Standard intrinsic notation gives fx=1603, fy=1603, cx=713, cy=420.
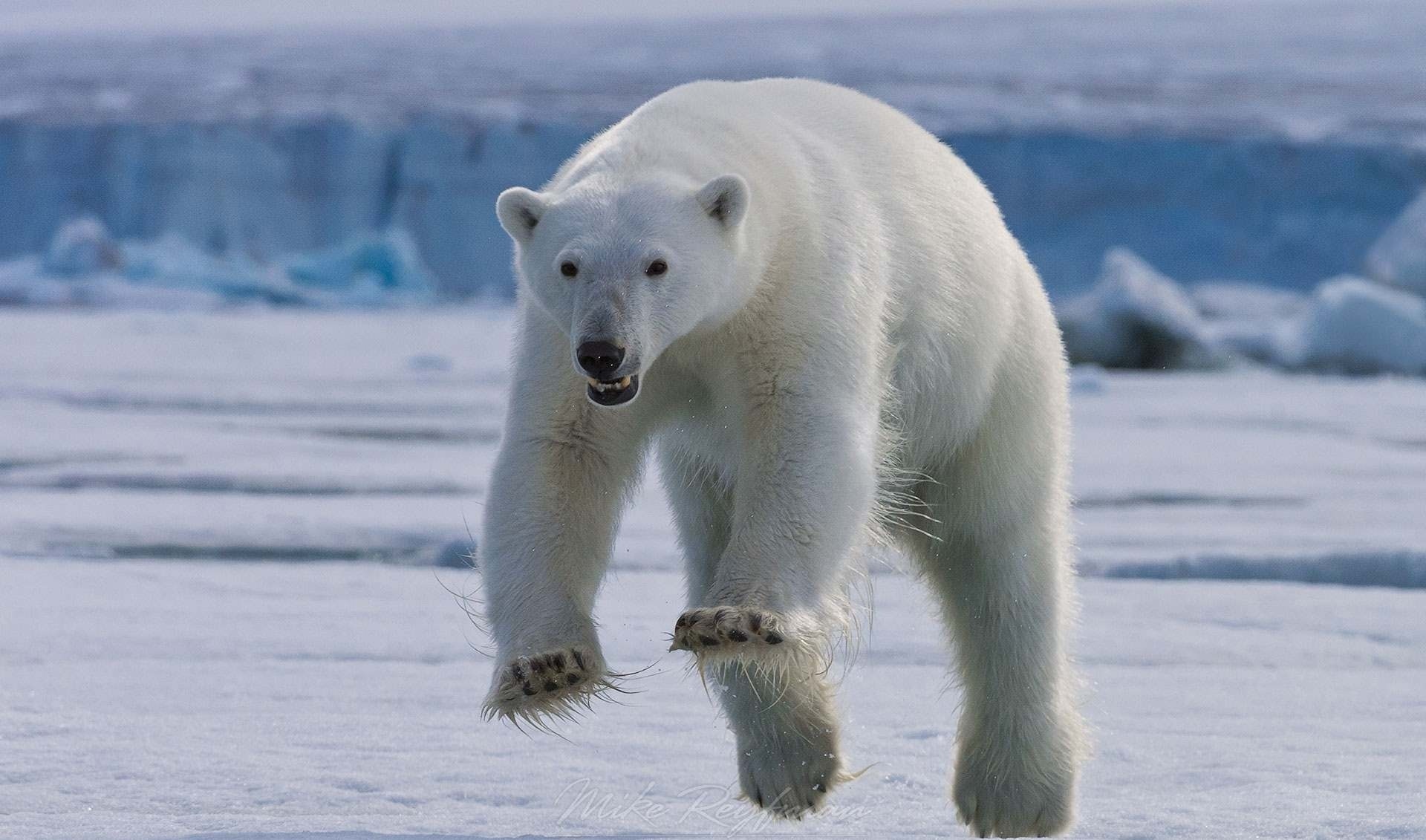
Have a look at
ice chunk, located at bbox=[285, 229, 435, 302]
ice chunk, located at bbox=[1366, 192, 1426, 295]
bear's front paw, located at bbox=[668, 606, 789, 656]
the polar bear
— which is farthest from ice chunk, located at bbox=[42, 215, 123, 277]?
bear's front paw, located at bbox=[668, 606, 789, 656]

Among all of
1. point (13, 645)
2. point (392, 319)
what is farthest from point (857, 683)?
point (392, 319)

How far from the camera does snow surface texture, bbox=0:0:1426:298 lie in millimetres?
17203

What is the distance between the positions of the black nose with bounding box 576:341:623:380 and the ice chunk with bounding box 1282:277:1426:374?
9.64 metres

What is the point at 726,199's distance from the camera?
229 centimetres

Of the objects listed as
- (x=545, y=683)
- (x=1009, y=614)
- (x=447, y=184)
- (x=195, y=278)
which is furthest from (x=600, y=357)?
(x=447, y=184)

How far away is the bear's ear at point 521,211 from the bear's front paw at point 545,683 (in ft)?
2.04

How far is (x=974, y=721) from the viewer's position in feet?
10.1

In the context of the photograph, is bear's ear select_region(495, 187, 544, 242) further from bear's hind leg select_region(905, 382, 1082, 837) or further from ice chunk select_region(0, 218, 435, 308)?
ice chunk select_region(0, 218, 435, 308)

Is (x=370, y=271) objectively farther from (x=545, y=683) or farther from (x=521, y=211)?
(x=545, y=683)

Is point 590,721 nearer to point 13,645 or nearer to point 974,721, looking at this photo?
point 974,721

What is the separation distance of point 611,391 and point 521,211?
365 mm

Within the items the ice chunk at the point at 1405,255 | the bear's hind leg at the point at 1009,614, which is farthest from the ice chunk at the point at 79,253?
the bear's hind leg at the point at 1009,614

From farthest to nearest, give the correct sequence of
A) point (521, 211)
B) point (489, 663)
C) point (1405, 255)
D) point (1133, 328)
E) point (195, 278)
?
point (195, 278) → point (1405, 255) → point (1133, 328) → point (489, 663) → point (521, 211)

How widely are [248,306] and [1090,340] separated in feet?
28.5
